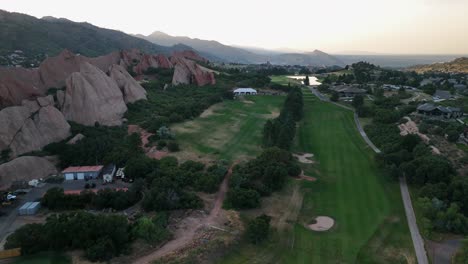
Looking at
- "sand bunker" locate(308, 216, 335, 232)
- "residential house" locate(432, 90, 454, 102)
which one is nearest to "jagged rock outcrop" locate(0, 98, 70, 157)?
"sand bunker" locate(308, 216, 335, 232)

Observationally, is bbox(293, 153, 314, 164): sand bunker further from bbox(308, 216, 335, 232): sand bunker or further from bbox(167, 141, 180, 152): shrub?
bbox(167, 141, 180, 152): shrub

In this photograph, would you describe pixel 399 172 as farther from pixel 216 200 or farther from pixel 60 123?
pixel 60 123

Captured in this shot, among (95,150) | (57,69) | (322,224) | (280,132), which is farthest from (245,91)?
(322,224)

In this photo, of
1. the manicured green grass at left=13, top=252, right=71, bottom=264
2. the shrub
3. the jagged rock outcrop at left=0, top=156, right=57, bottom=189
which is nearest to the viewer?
the manicured green grass at left=13, top=252, right=71, bottom=264

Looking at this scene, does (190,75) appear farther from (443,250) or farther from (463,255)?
(463,255)

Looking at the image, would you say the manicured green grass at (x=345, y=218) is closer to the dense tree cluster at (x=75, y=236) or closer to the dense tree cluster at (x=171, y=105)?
the dense tree cluster at (x=75, y=236)

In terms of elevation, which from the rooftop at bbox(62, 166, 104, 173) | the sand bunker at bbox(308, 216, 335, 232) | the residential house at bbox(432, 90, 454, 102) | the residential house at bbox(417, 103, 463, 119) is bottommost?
the sand bunker at bbox(308, 216, 335, 232)

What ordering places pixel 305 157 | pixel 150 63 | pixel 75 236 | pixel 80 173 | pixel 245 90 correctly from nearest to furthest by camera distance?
pixel 75 236, pixel 80 173, pixel 305 157, pixel 245 90, pixel 150 63

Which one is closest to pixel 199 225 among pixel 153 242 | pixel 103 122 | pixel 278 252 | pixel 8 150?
pixel 153 242
